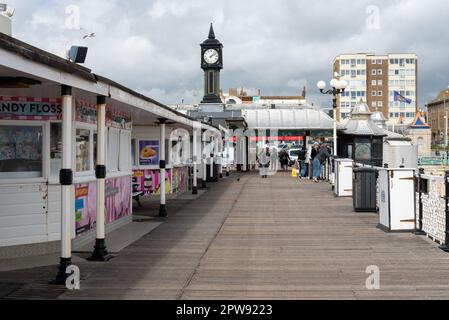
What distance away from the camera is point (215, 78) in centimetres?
4353

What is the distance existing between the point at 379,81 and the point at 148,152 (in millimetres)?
A: 107845

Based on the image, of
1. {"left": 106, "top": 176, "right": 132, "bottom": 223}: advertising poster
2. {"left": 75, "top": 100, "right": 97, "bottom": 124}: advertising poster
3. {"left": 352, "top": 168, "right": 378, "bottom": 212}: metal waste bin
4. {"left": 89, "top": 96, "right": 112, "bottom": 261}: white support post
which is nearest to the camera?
{"left": 89, "top": 96, "right": 112, "bottom": 261}: white support post

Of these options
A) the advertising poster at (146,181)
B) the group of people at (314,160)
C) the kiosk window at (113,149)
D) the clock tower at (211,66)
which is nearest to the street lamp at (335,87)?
the group of people at (314,160)

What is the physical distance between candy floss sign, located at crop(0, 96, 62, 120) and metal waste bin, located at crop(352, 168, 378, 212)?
24.9 ft

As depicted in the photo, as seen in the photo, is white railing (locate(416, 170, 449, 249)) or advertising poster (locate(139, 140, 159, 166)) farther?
advertising poster (locate(139, 140, 159, 166))

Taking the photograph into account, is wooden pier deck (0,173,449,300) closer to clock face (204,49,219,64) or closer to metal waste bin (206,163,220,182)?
metal waste bin (206,163,220,182)

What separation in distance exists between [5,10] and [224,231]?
17.5ft

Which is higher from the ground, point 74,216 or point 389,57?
point 389,57

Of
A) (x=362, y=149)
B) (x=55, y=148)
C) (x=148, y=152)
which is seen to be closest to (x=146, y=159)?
(x=148, y=152)

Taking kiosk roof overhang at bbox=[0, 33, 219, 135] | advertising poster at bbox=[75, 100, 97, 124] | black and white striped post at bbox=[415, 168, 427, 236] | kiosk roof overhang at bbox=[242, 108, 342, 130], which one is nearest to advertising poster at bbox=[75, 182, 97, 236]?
advertising poster at bbox=[75, 100, 97, 124]

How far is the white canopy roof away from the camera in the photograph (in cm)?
3659
